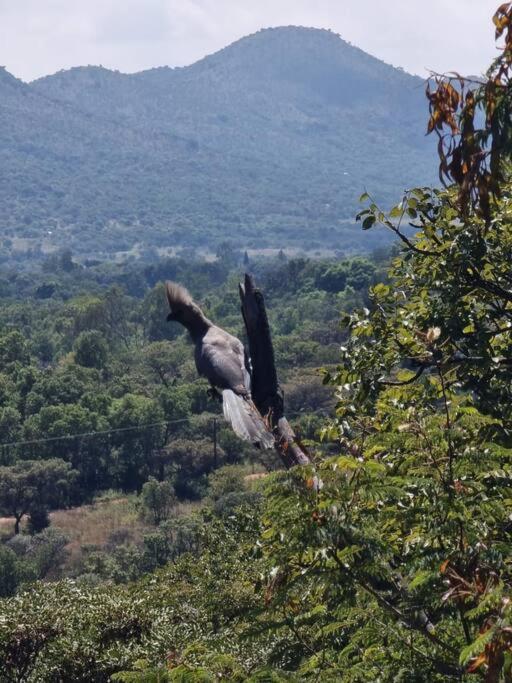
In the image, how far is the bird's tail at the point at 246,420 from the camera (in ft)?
14.0

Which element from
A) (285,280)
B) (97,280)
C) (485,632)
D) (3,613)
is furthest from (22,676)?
(97,280)

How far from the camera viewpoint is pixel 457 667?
4.24 metres

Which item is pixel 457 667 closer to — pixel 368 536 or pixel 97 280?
pixel 368 536

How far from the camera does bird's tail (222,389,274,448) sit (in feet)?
14.0

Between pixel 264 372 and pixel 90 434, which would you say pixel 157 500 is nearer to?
pixel 90 434

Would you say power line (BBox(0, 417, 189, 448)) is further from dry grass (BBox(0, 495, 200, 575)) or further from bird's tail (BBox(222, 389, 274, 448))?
bird's tail (BBox(222, 389, 274, 448))

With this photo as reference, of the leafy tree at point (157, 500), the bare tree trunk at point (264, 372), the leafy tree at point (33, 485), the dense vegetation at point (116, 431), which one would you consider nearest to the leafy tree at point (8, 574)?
the dense vegetation at point (116, 431)

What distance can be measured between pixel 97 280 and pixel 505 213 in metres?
120

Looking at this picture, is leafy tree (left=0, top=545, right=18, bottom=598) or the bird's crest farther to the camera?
leafy tree (left=0, top=545, right=18, bottom=598)

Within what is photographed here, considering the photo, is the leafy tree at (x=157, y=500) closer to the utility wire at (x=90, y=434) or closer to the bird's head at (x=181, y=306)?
the utility wire at (x=90, y=434)

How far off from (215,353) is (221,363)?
0.15 feet

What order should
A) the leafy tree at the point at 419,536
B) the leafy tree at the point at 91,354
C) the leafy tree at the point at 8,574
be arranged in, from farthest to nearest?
the leafy tree at the point at 91,354 < the leafy tree at the point at 8,574 < the leafy tree at the point at 419,536

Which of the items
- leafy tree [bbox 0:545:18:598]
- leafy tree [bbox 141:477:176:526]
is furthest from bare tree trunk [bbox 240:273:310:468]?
leafy tree [bbox 141:477:176:526]

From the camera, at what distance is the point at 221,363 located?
15.8 ft
